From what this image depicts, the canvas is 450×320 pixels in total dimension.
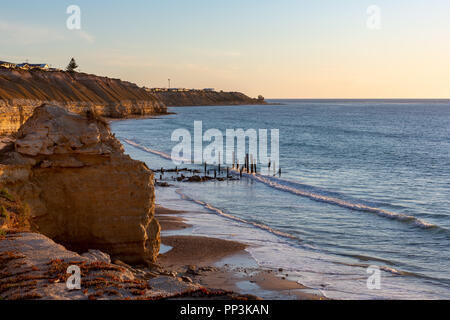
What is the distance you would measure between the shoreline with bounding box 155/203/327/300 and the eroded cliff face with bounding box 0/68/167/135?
39.4 metres

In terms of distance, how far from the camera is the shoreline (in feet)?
49.4

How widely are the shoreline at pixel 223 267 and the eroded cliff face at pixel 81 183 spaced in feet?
7.61

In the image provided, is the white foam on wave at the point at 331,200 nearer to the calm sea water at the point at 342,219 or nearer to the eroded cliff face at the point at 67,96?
the calm sea water at the point at 342,219

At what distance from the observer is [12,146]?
53.1 ft

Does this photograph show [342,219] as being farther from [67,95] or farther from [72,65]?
[72,65]

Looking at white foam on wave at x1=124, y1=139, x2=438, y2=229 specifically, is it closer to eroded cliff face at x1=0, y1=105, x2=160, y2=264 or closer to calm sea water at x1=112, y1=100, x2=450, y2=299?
calm sea water at x1=112, y1=100, x2=450, y2=299

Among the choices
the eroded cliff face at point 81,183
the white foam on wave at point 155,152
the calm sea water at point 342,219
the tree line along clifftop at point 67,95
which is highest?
the tree line along clifftop at point 67,95

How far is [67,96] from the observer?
109875mm

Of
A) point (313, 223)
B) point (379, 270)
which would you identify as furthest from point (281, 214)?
point (379, 270)

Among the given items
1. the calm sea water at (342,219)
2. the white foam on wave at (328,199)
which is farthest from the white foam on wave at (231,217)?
the white foam on wave at (328,199)

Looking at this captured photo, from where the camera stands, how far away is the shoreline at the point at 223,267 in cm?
1507

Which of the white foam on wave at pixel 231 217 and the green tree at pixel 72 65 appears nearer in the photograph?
the white foam on wave at pixel 231 217
